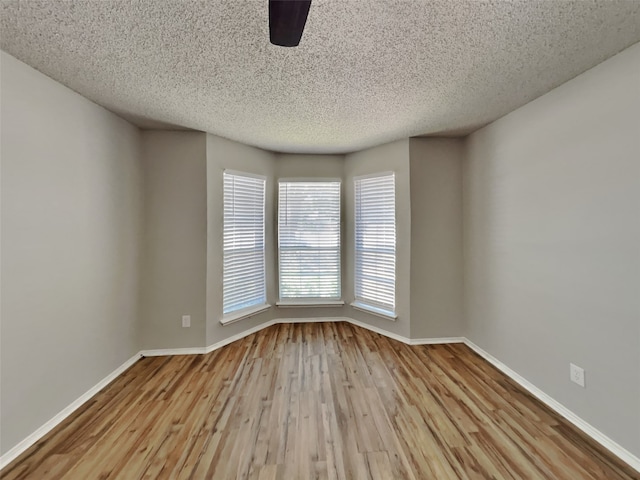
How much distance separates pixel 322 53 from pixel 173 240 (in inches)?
93.4

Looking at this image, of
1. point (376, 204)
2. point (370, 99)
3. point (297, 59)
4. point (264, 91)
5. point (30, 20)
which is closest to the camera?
point (30, 20)

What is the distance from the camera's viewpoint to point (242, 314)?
3332mm

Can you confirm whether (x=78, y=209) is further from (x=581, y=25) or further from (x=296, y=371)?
(x=581, y=25)

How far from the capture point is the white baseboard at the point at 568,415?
158cm

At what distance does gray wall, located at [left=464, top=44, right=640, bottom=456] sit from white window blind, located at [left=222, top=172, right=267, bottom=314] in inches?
107

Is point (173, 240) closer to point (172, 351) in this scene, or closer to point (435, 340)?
point (172, 351)

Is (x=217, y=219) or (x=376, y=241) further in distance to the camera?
(x=376, y=241)

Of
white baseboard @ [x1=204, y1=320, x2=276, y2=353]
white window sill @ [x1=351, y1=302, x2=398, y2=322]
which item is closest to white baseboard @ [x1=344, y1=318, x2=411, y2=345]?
white window sill @ [x1=351, y1=302, x2=398, y2=322]

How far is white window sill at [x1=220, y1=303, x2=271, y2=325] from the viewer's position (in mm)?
3162

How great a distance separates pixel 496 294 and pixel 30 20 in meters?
3.91

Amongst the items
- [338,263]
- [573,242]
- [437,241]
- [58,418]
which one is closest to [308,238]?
[338,263]

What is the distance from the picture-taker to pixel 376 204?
11.6ft

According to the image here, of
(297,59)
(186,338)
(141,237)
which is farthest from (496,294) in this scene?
(141,237)

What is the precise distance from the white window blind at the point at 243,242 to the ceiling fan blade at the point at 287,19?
2311mm
